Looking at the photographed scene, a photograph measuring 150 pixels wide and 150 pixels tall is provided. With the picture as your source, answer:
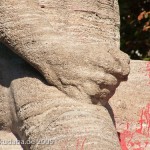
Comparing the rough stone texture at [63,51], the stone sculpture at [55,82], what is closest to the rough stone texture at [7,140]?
the stone sculpture at [55,82]

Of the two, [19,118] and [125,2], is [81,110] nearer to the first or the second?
[19,118]

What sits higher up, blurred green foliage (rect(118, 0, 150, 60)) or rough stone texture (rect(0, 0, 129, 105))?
rough stone texture (rect(0, 0, 129, 105))

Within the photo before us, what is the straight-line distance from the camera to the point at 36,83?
11.9 ft

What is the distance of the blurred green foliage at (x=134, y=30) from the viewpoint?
7523 millimetres

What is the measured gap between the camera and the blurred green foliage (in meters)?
7.52

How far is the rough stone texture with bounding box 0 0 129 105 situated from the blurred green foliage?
3.67 metres

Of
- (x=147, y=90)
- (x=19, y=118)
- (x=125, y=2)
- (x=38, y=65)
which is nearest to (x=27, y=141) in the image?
(x=19, y=118)

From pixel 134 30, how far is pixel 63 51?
13.7ft

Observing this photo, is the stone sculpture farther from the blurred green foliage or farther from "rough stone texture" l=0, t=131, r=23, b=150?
the blurred green foliage

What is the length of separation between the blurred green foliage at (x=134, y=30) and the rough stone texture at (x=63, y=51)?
3.67m

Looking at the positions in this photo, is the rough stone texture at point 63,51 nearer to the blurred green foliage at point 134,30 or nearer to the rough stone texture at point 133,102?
the rough stone texture at point 133,102

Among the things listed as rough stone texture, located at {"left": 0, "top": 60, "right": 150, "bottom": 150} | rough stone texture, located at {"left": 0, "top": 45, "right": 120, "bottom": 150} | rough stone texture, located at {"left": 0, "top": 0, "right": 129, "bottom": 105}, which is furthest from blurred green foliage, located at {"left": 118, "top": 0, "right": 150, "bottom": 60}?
rough stone texture, located at {"left": 0, "top": 45, "right": 120, "bottom": 150}

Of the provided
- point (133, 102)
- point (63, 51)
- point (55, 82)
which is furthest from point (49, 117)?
point (133, 102)

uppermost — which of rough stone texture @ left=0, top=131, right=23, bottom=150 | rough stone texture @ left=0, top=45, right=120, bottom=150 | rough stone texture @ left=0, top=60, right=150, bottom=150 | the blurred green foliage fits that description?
rough stone texture @ left=0, top=45, right=120, bottom=150
